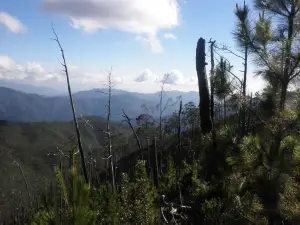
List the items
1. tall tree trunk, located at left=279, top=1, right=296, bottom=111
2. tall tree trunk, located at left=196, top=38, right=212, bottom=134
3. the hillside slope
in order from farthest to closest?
the hillside slope < tall tree trunk, located at left=196, top=38, right=212, bottom=134 < tall tree trunk, located at left=279, top=1, right=296, bottom=111

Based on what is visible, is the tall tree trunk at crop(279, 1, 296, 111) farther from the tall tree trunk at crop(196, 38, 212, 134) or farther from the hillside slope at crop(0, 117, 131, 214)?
the hillside slope at crop(0, 117, 131, 214)

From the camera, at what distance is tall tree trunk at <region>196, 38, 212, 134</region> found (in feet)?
39.3

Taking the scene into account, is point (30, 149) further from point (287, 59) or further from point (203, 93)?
point (287, 59)

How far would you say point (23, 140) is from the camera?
167 meters

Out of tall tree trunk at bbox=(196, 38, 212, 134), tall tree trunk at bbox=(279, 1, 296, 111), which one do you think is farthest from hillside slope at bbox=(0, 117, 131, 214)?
tall tree trunk at bbox=(279, 1, 296, 111)

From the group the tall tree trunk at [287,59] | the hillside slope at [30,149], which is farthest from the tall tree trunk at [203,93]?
the hillside slope at [30,149]

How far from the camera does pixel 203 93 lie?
39.6 feet

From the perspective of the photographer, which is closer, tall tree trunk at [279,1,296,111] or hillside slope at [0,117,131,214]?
tall tree trunk at [279,1,296,111]

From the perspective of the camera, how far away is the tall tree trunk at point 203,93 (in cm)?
1199

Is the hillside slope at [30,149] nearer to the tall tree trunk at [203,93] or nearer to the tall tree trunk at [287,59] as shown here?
the tall tree trunk at [203,93]

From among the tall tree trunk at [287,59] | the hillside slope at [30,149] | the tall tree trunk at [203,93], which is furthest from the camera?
the hillside slope at [30,149]

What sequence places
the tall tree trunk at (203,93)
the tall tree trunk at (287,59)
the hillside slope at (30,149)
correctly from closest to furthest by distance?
1. the tall tree trunk at (287,59)
2. the tall tree trunk at (203,93)
3. the hillside slope at (30,149)

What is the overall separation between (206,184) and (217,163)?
103 cm

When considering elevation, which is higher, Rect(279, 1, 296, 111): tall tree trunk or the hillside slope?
Rect(279, 1, 296, 111): tall tree trunk
